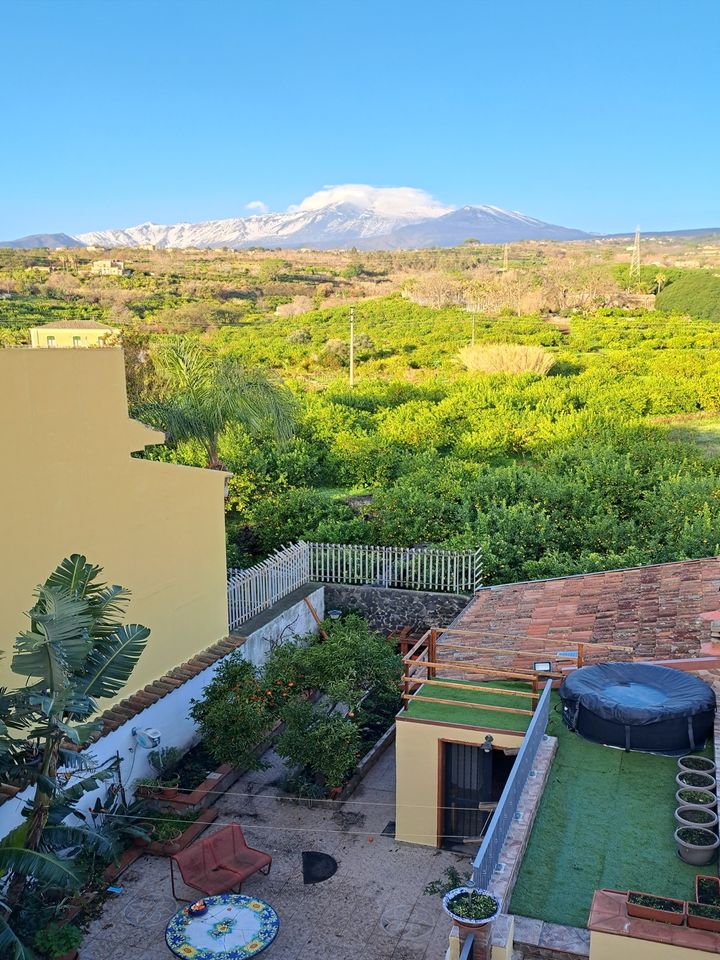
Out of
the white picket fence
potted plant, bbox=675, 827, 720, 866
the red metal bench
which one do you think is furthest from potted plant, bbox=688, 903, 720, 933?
the white picket fence

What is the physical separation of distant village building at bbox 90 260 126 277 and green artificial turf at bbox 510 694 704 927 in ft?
240

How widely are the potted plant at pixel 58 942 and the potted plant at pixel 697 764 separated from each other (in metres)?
6.15

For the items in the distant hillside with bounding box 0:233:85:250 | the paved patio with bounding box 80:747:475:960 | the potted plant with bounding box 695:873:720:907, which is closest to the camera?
the potted plant with bounding box 695:873:720:907

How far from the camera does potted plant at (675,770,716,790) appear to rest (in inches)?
312

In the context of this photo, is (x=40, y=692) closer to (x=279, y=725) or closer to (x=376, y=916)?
(x=376, y=916)

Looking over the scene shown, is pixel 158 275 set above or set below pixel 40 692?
above

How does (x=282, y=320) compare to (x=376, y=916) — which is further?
(x=282, y=320)

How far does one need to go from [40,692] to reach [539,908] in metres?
4.47

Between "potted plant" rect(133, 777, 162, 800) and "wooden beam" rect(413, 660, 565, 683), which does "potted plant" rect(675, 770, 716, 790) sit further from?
"potted plant" rect(133, 777, 162, 800)

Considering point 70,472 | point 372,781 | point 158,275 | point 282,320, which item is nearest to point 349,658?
point 372,781

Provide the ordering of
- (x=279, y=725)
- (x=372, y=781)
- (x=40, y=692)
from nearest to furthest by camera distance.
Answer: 1. (x=40, y=692)
2. (x=372, y=781)
3. (x=279, y=725)

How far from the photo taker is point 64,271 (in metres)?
72.2

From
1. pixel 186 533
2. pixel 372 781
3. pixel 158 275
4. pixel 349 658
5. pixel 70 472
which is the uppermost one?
pixel 158 275

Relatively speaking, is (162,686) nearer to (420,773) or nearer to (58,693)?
(420,773)
